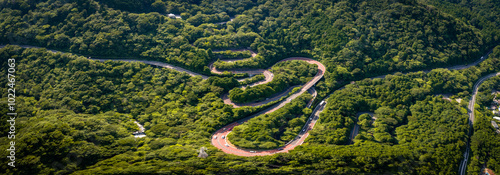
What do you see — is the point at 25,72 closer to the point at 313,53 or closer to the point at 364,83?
the point at 313,53

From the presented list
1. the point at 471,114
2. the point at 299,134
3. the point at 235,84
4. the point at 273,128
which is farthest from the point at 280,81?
the point at 471,114

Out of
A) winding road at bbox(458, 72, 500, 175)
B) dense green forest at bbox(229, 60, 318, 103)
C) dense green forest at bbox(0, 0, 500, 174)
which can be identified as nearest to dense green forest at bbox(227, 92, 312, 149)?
dense green forest at bbox(0, 0, 500, 174)

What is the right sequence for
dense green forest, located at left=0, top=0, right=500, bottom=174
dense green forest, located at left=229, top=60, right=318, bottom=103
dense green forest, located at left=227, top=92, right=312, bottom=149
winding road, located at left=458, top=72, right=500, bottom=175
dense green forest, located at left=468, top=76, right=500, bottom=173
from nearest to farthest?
dense green forest, located at left=0, top=0, right=500, bottom=174, dense green forest, located at left=227, top=92, right=312, bottom=149, dense green forest, located at left=468, top=76, right=500, bottom=173, winding road, located at left=458, top=72, right=500, bottom=175, dense green forest, located at left=229, top=60, right=318, bottom=103

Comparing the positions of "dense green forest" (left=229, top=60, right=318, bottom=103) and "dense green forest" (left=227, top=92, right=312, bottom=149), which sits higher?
"dense green forest" (left=229, top=60, right=318, bottom=103)

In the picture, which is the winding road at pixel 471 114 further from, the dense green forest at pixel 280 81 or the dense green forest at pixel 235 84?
the dense green forest at pixel 280 81

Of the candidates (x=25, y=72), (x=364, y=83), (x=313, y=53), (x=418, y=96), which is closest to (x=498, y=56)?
(x=418, y=96)

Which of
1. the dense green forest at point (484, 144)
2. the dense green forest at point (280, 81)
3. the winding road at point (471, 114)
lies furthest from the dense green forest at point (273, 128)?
the dense green forest at point (484, 144)

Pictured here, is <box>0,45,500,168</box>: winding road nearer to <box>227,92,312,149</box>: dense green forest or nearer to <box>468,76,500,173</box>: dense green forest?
<box>227,92,312,149</box>: dense green forest
